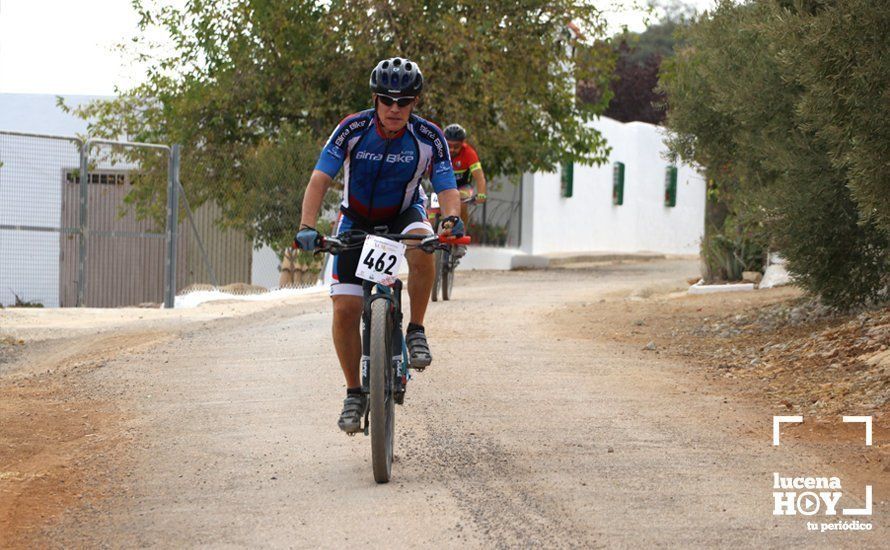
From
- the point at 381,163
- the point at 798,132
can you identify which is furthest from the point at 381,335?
the point at 798,132

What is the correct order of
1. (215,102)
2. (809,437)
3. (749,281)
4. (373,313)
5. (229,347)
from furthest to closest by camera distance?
(215,102), (749,281), (229,347), (809,437), (373,313)

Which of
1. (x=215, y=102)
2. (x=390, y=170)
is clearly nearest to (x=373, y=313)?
(x=390, y=170)

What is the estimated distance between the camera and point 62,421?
29.8 ft

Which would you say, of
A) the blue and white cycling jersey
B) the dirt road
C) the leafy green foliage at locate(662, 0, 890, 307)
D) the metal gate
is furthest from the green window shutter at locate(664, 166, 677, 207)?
the blue and white cycling jersey

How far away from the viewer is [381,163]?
7062 millimetres

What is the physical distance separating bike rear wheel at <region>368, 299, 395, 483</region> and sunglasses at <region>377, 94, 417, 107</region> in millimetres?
1035

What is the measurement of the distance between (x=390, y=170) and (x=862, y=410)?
12.7 ft

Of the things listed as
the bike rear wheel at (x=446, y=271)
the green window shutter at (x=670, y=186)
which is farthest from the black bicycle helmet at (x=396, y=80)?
the green window shutter at (x=670, y=186)

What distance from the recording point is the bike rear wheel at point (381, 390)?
646 centimetres

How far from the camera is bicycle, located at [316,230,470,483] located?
21.4 ft

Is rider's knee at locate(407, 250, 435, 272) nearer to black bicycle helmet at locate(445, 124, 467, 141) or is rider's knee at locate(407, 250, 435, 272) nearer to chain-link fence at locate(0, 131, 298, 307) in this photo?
black bicycle helmet at locate(445, 124, 467, 141)

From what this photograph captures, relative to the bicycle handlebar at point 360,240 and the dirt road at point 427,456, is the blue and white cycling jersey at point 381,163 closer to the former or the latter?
the bicycle handlebar at point 360,240

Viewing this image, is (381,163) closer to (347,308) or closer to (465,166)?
(347,308)

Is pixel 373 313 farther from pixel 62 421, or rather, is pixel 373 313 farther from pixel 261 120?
pixel 261 120
